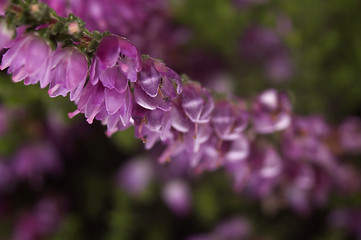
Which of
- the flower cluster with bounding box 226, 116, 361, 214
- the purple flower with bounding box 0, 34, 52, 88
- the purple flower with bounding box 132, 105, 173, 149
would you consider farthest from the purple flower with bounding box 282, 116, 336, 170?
the purple flower with bounding box 0, 34, 52, 88

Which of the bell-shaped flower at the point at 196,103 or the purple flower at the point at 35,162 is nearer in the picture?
the bell-shaped flower at the point at 196,103

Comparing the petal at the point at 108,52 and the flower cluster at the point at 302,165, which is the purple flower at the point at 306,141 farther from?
the petal at the point at 108,52

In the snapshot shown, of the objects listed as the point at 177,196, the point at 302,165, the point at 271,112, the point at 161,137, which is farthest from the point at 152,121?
the point at 177,196

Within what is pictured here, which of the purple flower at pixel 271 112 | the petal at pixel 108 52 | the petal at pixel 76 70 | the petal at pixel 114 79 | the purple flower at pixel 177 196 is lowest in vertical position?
the purple flower at pixel 177 196

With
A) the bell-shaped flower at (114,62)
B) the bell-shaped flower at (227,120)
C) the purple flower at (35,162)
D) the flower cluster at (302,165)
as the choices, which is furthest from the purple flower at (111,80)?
the purple flower at (35,162)

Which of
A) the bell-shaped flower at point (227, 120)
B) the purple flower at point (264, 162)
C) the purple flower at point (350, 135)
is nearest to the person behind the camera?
the bell-shaped flower at point (227, 120)

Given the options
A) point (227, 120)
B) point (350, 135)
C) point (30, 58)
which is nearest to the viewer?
point (30, 58)

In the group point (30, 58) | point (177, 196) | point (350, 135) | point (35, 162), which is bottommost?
point (35, 162)

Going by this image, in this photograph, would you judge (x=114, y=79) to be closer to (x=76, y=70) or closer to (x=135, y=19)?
(x=76, y=70)
